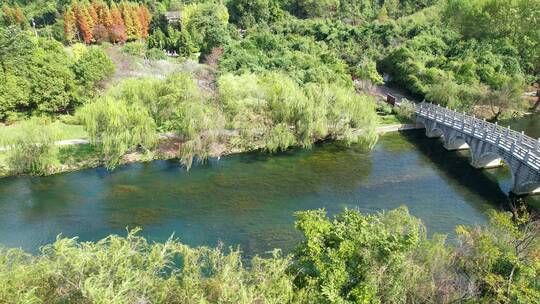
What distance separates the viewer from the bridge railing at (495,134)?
3059cm

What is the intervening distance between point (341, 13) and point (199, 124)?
60152 millimetres

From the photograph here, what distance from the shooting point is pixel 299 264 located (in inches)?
615

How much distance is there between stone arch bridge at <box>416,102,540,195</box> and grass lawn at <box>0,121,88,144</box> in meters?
36.8

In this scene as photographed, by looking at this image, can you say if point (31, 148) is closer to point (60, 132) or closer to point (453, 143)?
point (60, 132)

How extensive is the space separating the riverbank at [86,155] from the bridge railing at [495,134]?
19924 millimetres

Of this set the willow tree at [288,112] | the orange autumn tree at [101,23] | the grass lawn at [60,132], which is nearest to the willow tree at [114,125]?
the grass lawn at [60,132]

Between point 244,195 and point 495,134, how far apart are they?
73.1 feet

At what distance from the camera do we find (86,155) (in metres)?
37.5

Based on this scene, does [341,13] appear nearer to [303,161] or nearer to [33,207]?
[303,161]

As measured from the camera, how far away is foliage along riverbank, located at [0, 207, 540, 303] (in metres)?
13.2

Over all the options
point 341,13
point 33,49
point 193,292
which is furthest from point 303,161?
point 341,13

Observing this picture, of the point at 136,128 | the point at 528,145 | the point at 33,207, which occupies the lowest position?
the point at 33,207

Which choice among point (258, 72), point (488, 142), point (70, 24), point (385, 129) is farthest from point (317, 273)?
point (70, 24)

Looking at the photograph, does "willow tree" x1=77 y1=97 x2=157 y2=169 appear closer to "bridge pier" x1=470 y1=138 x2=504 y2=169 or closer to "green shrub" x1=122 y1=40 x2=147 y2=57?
"bridge pier" x1=470 y1=138 x2=504 y2=169
